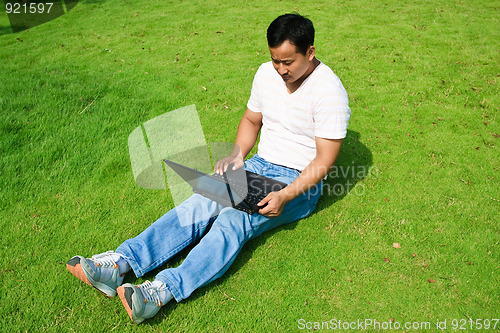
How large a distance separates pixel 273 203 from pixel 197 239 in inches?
31.4

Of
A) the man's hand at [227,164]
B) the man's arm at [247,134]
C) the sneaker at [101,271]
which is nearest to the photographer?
the sneaker at [101,271]

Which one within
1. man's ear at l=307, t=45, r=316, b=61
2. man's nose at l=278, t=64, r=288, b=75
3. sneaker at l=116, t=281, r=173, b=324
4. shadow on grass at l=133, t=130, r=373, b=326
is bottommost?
shadow on grass at l=133, t=130, r=373, b=326

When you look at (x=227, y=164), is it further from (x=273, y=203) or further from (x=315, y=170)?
(x=315, y=170)

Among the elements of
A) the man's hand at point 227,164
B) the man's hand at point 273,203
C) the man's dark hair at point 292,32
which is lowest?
the man's hand at point 273,203

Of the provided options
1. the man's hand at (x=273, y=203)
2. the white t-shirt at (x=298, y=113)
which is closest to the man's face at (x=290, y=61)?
the white t-shirt at (x=298, y=113)

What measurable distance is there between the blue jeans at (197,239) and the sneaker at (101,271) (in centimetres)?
12

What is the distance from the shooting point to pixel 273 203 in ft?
10.5

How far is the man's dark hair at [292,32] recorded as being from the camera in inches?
121

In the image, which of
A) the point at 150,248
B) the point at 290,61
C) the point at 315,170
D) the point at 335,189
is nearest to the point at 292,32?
the point at 290,61

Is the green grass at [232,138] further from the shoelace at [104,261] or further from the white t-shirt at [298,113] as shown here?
the white t-shirt at [298,113]

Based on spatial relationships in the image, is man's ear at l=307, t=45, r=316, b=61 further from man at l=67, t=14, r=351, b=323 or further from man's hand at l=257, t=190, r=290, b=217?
man's hand at l=257, t=190, r=290, b=217

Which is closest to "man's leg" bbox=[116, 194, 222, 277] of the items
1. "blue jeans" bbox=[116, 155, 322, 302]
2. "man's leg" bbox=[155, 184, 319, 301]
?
"blue jeans" bbox=[116, 155, 322, 302]

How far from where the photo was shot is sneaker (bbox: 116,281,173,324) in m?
2.78

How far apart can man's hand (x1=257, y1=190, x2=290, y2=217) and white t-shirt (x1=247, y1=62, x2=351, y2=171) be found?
1.62 feet
